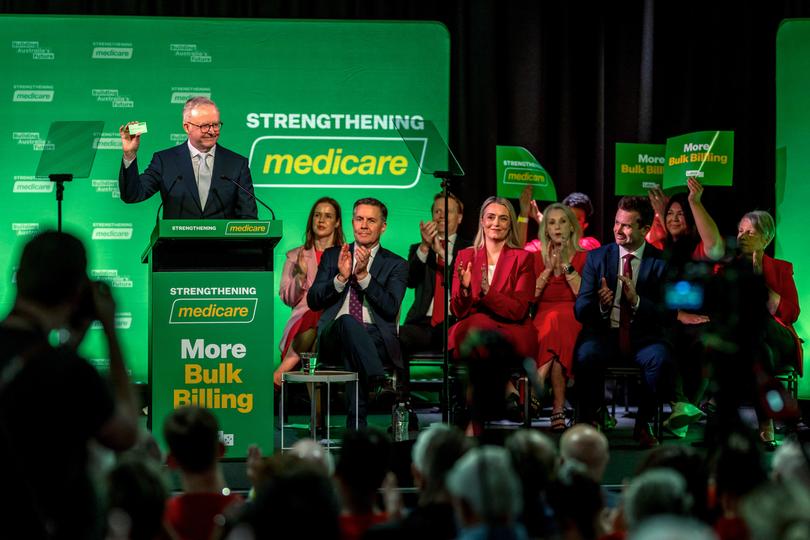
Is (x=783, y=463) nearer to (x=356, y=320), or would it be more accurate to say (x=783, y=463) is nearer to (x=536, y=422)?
(x=356, y=320)

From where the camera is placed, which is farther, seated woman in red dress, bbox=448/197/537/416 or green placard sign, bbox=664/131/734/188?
green placard sign, bbox=664/131/734/188

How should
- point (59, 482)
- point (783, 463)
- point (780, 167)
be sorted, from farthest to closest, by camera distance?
point (780, 167) → point (783, 463) → point (59, 482)

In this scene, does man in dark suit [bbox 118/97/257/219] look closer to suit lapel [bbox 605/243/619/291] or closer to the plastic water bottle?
the plastic water bottle

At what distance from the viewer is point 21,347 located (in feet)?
7.38

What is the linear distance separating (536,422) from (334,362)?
1.68 m

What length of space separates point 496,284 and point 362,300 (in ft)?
2.85

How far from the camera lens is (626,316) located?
6703mm

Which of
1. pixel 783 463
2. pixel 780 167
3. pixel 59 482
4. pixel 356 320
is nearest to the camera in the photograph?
pixel 59 482

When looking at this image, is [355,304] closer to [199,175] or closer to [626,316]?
[199,175]

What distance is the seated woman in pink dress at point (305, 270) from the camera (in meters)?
7.80

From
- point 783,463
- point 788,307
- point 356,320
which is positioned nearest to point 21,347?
point 783,463

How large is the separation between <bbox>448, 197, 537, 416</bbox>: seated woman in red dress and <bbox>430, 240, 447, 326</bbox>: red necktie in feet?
1.04

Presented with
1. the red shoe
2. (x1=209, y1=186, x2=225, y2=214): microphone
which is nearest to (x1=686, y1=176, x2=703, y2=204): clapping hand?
the red shoe

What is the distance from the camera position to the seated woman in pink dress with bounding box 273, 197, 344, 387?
7805 millimetres
